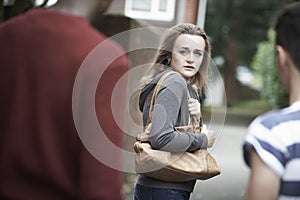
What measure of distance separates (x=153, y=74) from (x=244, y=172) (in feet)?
27.1

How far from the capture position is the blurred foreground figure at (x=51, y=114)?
2004 millimetres

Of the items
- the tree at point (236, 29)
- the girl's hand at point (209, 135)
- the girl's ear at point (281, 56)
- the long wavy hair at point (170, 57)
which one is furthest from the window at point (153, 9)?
the tree at point (236, 29)

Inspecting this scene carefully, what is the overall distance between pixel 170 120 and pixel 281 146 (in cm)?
109

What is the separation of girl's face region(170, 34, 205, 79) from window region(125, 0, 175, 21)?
5571 mm

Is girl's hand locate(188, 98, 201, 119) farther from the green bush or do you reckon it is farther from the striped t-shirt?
the green bush

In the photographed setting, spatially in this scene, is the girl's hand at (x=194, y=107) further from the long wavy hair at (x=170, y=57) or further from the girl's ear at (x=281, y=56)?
the girl's ear at (x=281, y=56)

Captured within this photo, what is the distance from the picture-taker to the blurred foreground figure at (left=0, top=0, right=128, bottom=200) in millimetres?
2004

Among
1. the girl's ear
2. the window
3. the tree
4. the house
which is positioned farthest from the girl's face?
the tree

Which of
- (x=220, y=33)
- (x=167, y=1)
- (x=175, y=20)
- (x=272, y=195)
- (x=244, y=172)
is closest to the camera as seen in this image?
(x=272, y=195)

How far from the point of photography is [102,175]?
1974mm

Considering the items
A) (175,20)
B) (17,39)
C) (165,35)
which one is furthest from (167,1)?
(17,39)

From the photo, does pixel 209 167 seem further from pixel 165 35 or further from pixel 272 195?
pixel 272 195

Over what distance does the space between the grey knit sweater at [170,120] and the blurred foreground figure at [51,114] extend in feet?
3.60

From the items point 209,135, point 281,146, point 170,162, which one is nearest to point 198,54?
point 209,135
